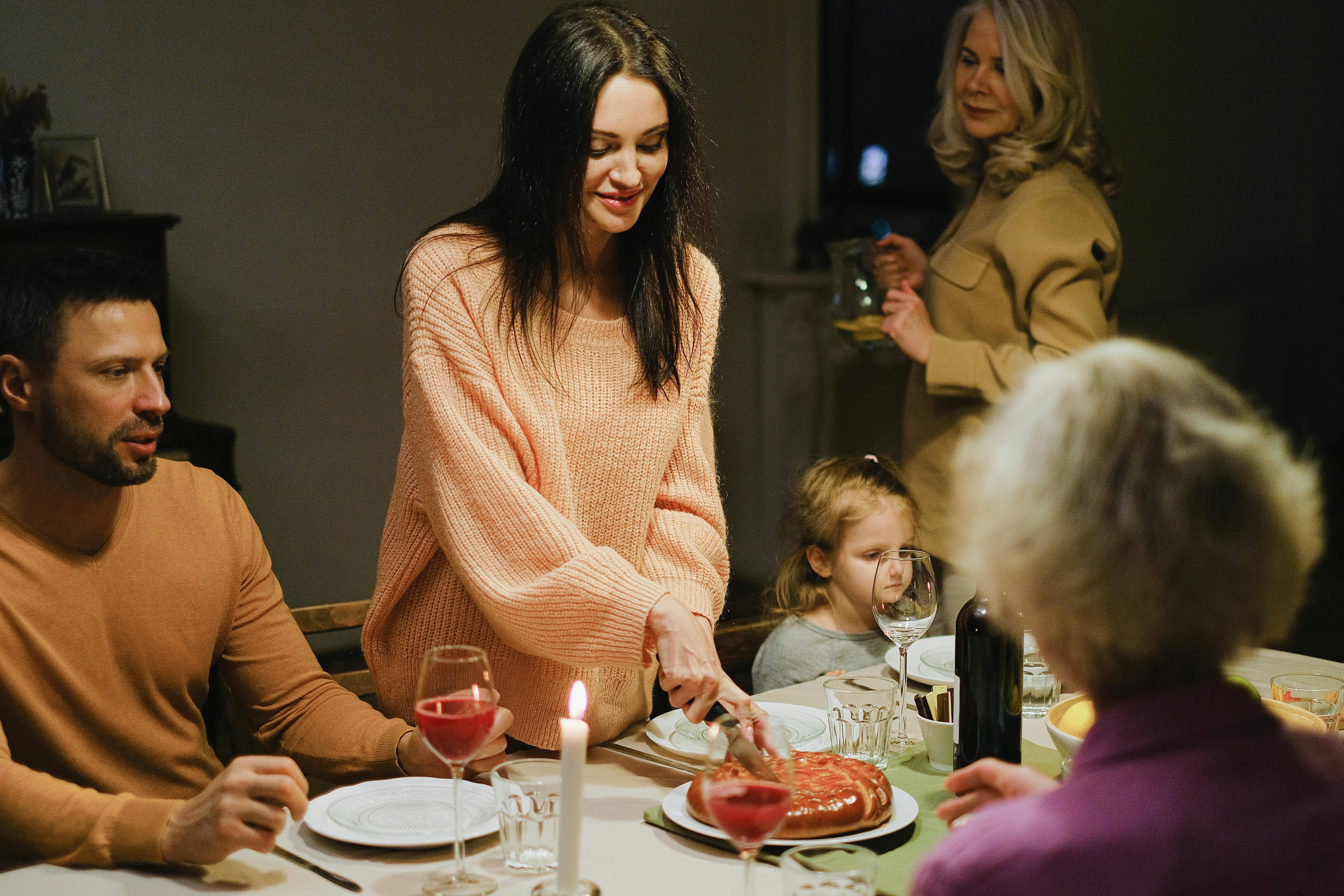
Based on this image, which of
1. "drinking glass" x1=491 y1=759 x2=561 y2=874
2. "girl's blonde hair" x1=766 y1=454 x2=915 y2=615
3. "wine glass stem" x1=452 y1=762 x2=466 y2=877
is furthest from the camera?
"girl's blonde hair" x1=766 y1=454 x2=915 y2=615

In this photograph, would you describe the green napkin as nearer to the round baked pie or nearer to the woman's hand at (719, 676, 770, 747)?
the round baked pie

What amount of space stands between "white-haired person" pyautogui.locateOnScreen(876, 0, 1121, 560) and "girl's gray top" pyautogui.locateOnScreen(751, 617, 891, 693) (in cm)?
32

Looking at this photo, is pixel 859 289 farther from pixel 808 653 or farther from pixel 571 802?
pixel 571 802

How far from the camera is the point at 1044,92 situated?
2793 millimetres

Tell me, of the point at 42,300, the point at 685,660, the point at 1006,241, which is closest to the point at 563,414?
the point at 685,660

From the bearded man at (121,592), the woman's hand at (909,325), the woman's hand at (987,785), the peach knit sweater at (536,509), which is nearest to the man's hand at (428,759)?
the bearded man at (121,592)

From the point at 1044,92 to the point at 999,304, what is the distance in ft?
1.54

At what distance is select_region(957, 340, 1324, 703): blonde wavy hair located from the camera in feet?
2.58

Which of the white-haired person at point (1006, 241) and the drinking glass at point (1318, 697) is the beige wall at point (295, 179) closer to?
the white-haired person at point (1006, 241)

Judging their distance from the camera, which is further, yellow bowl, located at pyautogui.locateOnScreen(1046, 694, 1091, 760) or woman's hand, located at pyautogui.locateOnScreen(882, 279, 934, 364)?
woman's hand, located at pyautogui.locateOnScreen(882, 279, 934, 364)

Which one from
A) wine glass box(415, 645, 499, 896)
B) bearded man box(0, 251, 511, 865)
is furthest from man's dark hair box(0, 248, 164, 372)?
wine glass box(415, 645, 499, 896)

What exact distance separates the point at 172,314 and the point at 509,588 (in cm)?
287

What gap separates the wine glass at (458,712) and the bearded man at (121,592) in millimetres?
328

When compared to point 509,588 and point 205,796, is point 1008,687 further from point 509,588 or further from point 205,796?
point 205,796
